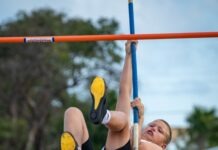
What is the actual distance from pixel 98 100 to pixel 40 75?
16.2 metres

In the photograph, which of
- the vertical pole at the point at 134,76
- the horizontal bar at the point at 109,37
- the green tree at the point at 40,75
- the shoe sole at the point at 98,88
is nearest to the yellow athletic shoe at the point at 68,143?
the shoe sole at the point at 98,88

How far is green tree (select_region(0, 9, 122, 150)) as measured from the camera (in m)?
19.5

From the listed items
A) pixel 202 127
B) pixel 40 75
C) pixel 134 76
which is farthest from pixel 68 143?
pixel 202 127

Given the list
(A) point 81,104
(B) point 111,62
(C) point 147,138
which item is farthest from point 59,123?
(C) point 147,138

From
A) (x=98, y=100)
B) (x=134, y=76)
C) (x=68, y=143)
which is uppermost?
(x=134, y=76)

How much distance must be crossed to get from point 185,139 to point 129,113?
2777cm

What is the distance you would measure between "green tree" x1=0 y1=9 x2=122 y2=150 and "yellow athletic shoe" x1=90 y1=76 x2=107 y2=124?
15461mm

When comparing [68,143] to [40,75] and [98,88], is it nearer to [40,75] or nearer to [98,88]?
[98,88]

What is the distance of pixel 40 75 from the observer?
776 inches

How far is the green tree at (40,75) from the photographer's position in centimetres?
1952

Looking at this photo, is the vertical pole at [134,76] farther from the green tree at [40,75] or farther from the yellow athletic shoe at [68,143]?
the green tree at [40,75]

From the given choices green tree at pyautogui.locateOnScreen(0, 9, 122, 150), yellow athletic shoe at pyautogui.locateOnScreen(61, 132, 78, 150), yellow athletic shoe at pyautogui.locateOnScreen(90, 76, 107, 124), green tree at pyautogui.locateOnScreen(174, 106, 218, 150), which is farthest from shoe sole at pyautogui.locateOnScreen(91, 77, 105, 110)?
green tree at pyautogui.locateOnScreen(174, 106, 218, 150)

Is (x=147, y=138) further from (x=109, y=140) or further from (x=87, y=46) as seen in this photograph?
(x=87, y=46)

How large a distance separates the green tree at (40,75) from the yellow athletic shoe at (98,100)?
15461 mm
